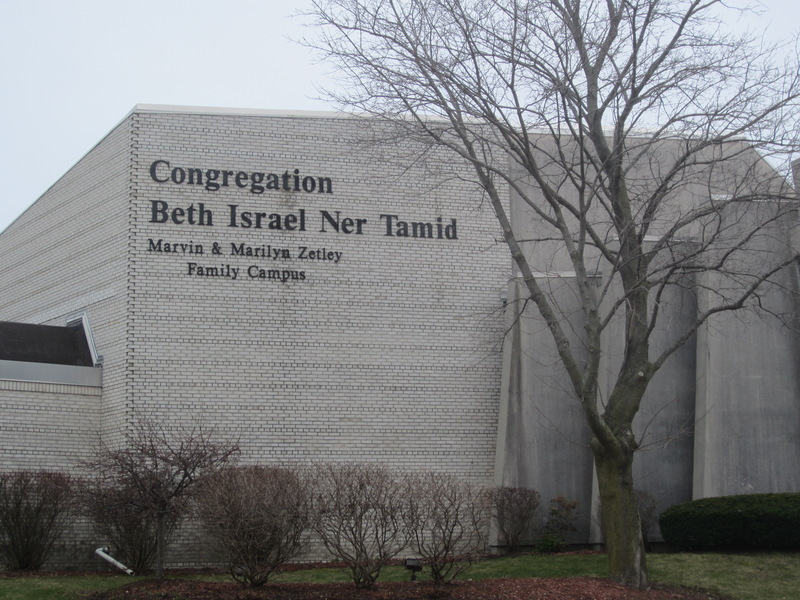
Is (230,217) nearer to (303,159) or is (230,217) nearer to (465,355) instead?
(303,159)

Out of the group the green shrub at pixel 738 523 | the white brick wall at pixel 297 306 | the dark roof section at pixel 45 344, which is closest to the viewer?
the green shrub at pixel 738 523

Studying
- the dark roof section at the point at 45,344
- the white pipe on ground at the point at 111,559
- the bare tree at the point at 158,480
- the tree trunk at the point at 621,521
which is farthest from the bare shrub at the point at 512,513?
the dark roof section at the point at 45,344

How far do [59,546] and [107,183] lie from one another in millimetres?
7503

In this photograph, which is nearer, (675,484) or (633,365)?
(633,365)

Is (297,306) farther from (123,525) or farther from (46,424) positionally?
(123,525)

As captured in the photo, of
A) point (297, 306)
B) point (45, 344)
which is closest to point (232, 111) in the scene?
point (297, 306)

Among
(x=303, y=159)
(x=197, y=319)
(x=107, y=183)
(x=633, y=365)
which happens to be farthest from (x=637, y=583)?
(x=107, y=183)

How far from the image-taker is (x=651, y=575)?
1432 cm

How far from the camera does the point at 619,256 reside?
13109 mm

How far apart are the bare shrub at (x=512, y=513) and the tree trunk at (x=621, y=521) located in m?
4.24

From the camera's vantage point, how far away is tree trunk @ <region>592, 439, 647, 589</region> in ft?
42.8

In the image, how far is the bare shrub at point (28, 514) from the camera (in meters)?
15.6

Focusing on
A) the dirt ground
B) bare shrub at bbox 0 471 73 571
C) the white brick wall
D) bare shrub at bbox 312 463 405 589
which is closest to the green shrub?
the dirt ground

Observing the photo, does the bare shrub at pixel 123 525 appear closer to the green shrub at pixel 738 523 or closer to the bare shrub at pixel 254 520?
the bare shrub at pixel 254 520
